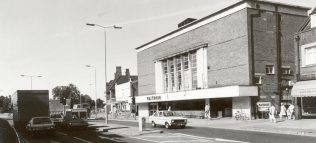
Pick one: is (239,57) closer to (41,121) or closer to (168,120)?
(168,120)

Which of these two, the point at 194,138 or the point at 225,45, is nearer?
the point at 194,138

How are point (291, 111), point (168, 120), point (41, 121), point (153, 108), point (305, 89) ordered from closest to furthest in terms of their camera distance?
point (41, 121), point (168, 120), point (305, 89), point (291, 111), point (153, 108)

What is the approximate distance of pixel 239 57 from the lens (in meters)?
40.3

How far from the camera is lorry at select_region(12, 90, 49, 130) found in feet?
96.7

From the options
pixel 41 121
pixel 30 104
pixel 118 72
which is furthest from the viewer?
pixel 118 72

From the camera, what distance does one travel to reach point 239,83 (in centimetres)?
A: 4016

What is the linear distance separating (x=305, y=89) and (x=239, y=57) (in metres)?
9.80

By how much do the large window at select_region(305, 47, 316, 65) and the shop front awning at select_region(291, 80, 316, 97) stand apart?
1.82 m

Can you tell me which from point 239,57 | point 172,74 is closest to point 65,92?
point 172,74

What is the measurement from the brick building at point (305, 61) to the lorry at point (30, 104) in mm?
20949

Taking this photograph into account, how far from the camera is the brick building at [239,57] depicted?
39312mm

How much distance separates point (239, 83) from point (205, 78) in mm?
7298

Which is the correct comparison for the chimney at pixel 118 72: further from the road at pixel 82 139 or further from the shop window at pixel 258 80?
the road at pixel 82 139

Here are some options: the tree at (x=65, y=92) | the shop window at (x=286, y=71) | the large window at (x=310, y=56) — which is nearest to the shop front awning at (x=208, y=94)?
the shop window at (x=286, y=71)
